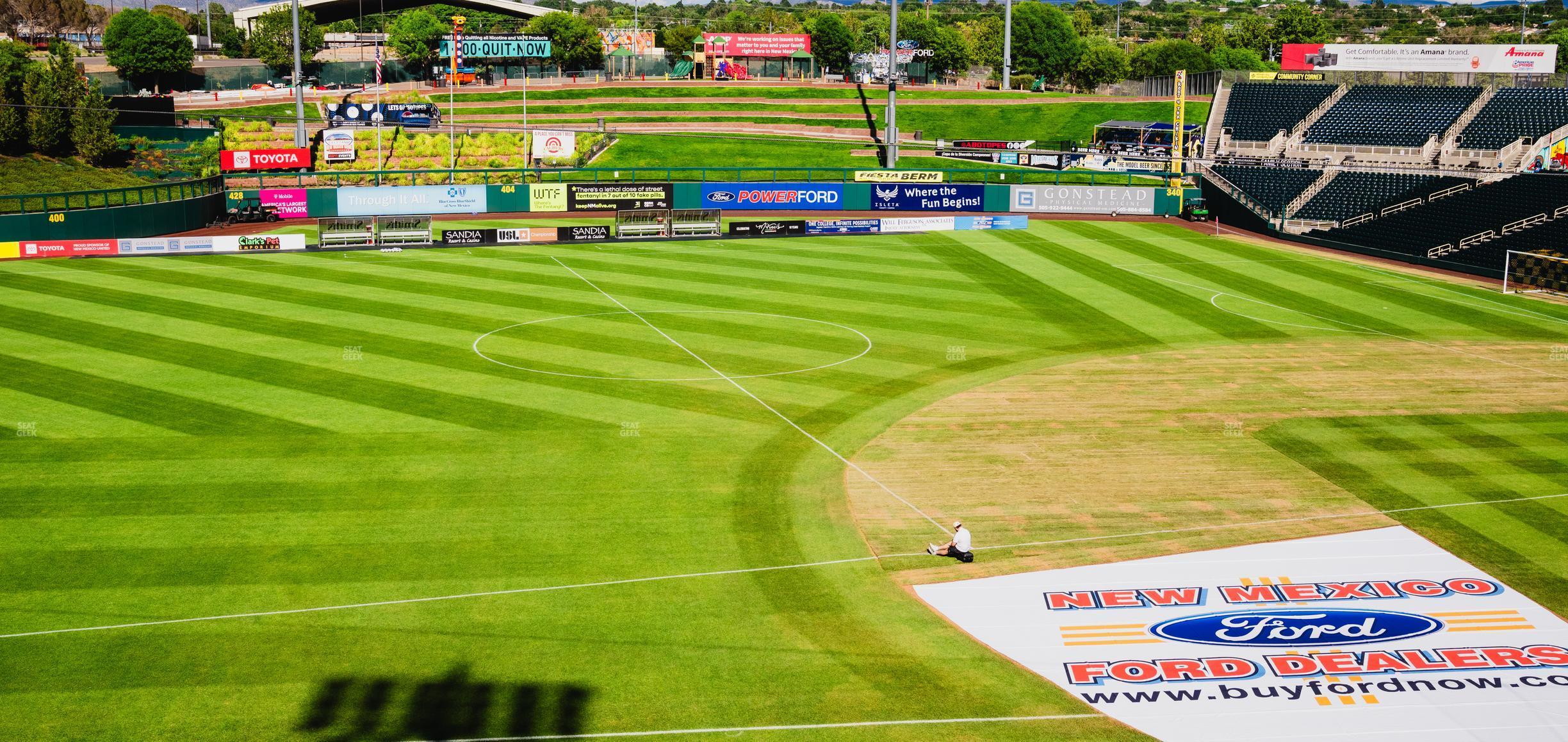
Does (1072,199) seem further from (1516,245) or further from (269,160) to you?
(269,160)

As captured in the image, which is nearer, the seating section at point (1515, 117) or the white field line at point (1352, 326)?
the white field line at point (1352, 326)

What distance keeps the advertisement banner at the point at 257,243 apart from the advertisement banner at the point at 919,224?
30.3 metres

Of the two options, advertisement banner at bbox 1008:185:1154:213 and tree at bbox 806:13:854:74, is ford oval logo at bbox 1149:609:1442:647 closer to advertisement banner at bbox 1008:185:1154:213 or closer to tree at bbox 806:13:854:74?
advertisement banner at bbox 1008:185:1154:213

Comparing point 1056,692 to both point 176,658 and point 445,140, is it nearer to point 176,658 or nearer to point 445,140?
point 176,658

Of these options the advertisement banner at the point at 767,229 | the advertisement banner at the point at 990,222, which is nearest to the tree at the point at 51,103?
the advertisement banner at the point at 767,229

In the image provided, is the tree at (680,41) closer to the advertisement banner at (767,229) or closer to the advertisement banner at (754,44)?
the advertisement banner at (754,44)

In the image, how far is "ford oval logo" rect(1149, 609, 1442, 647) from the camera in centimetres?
1948

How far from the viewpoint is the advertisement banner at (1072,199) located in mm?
73938

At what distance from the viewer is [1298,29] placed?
609 feet

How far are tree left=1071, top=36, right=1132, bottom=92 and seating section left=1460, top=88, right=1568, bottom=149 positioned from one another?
7556 cm

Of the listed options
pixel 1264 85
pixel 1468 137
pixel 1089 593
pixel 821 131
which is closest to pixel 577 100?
pixel 821 131

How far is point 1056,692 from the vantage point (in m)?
17.8

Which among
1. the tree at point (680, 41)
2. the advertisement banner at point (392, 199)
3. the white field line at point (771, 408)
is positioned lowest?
the white field line at point (771, 408)

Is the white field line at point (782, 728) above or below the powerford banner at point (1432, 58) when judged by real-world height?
below
